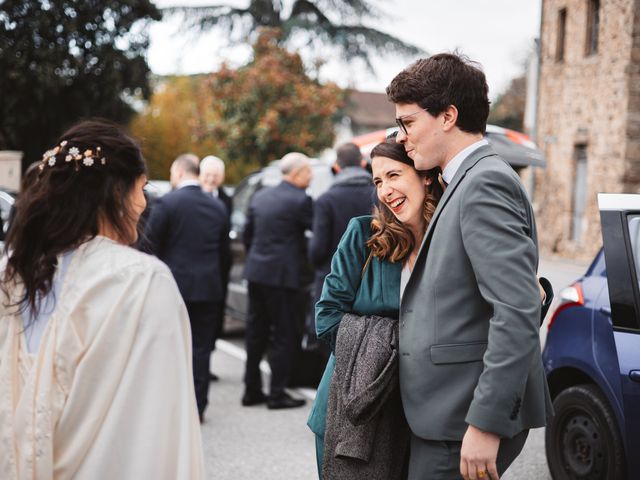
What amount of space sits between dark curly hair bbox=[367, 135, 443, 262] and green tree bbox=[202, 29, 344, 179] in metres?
15.0

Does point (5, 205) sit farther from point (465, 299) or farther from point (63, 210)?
point (465, 299)

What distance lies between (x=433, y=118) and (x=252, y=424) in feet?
13.4

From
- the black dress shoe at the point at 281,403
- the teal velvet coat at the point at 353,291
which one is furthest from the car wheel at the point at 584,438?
the black dress shoe at the point at 281,403

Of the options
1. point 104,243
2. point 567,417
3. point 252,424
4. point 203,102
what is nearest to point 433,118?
point 104,243

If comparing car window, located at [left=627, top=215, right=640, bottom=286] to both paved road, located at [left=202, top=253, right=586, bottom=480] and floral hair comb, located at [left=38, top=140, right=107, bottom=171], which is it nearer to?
paved road, located at [left=202, top=253, right=586, bottom=480]

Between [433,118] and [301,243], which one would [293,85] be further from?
[433,118]

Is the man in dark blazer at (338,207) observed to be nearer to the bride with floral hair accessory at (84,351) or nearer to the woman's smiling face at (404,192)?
the woman's smiling face at (404,192)

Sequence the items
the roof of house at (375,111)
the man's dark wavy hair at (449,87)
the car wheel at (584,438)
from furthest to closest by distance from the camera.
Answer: the roof of house at (375,111), the car wheel at (584,438), the man's dark wavy hair at (449,87)

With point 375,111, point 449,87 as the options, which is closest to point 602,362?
point 449,87

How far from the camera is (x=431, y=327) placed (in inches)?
87.4

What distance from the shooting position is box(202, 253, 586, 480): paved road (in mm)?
4730

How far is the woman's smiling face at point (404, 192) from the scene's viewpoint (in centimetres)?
261

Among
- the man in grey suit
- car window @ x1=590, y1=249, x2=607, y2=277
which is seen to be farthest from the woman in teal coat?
car window @ x1=590, y1=249, x2=607, y2=277

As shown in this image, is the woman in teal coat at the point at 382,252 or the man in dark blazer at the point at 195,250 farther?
the man in dark blazer at the point at 195,250
